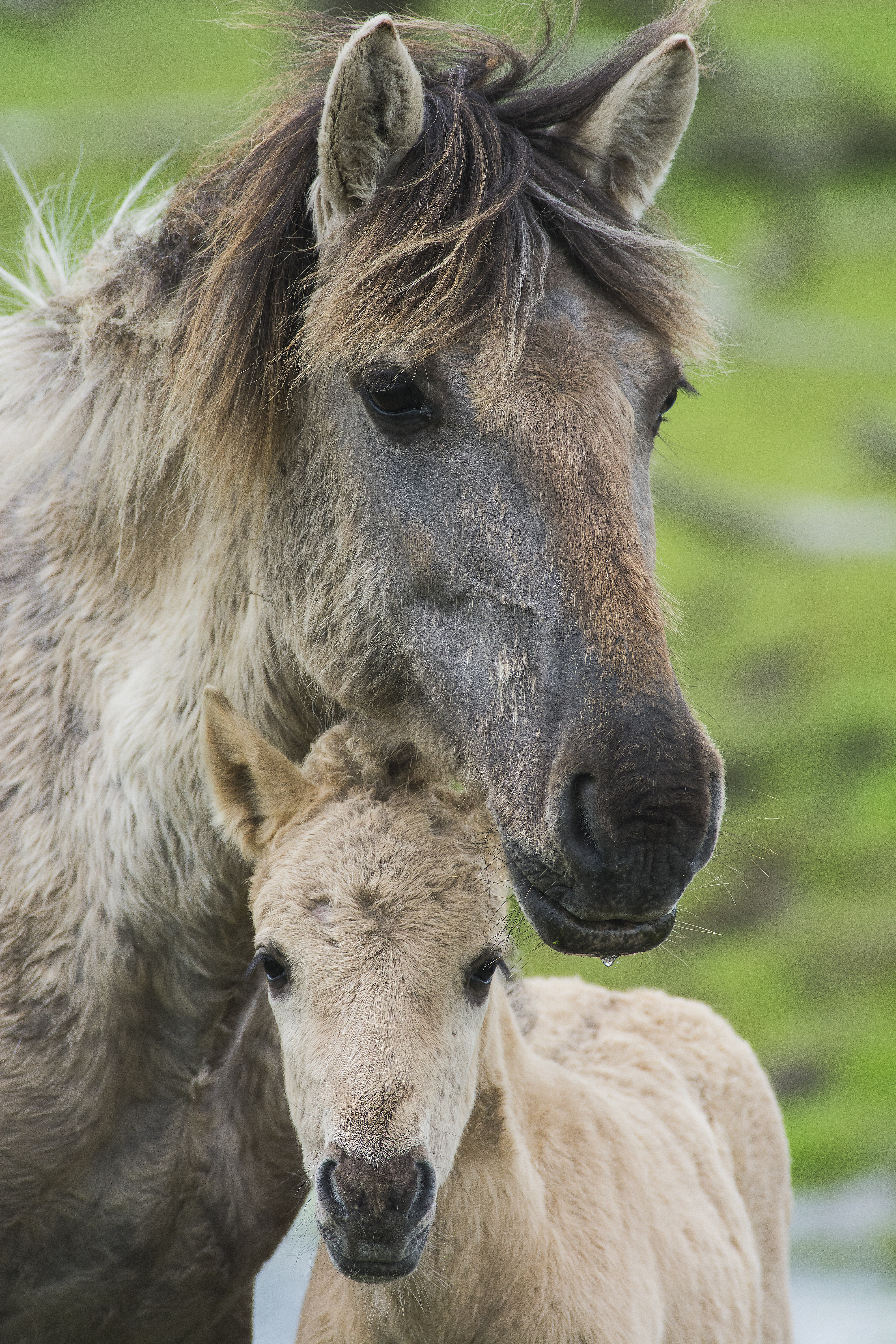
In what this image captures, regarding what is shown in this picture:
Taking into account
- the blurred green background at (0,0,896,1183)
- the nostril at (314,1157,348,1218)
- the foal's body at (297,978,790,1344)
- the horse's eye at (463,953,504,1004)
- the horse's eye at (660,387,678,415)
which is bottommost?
the blurred green background at (0,0,896,1183)

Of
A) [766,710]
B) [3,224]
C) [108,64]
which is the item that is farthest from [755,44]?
[766,710]

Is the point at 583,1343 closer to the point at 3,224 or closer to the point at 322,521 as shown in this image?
the point at 322,521

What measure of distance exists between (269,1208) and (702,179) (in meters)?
32.8

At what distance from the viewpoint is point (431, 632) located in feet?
11.3

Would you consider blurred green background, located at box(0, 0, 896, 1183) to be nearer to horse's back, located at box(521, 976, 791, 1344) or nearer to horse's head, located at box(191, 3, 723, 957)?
horse's back, located at box(521, 976, 791, 1344)

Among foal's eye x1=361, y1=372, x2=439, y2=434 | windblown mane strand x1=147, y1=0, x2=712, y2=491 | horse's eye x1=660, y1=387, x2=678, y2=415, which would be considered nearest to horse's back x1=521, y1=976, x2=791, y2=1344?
horse's eye x1=660, y1=387, x2=678, y2=415

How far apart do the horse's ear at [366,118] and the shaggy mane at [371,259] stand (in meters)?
0.05

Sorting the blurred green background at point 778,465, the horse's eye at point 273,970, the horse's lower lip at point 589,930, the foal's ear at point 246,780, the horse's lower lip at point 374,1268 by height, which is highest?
the foal's ear at point 246,780

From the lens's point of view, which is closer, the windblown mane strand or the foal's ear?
the windblown mane strand

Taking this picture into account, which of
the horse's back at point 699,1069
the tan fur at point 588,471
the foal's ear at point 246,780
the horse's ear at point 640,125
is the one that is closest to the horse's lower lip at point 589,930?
the tan fur at point 588,471

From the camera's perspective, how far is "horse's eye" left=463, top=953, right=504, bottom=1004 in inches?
133

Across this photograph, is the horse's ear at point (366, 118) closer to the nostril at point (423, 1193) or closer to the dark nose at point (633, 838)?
the dark nose at point (633, 838)

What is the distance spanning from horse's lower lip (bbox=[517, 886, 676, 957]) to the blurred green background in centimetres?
57

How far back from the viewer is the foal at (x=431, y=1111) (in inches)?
122
